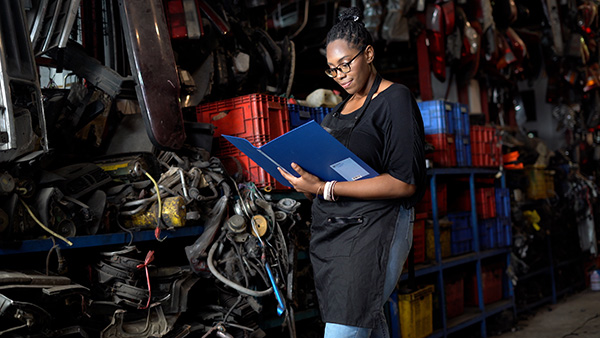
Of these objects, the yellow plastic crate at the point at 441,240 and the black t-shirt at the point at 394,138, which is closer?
the black t-shirt at the point at 394,138

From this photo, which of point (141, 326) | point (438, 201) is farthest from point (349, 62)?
point (438, 201)

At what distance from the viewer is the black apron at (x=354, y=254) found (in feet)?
6.89

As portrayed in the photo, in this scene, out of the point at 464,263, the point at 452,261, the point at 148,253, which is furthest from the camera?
the point at 464,263

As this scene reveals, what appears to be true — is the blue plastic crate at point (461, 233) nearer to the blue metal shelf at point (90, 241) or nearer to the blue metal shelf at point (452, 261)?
the blue metal shelf at point (452, 261)

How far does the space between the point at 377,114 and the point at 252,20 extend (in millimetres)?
3077

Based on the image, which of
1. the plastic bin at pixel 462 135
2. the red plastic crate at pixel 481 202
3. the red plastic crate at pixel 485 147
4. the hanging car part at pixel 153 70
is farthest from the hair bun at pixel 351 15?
the red plastic crate at pixel 481 202

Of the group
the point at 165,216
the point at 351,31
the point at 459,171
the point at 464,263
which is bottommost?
the point at 464,263

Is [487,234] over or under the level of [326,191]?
under

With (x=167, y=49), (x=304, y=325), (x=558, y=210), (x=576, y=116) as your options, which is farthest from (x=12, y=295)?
(x=576, y=116)

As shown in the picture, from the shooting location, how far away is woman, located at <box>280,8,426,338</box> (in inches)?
81.4

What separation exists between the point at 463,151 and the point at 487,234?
38.3 inches

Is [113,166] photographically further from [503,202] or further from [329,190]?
[503,202]

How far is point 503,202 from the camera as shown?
6043 mm

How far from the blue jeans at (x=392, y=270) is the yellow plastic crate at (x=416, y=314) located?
227 centimetres
